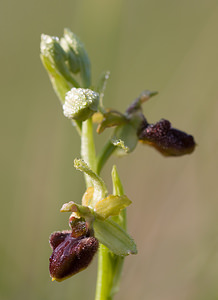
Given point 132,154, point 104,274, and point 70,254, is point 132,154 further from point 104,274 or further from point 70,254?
point 70,254

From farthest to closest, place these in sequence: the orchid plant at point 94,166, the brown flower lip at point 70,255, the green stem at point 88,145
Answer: the green stem at point 88,145 < the orchid plant at point 94,166 < the brown flower lip at point 70,255

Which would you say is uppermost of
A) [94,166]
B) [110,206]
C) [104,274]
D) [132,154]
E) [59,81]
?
[59,81]

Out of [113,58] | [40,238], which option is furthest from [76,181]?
[113,58]

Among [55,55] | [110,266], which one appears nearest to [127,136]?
[55,55]

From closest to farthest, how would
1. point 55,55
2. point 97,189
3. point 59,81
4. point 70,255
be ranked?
point 70,255 < point 97,189 < point 55,55 < point 59,81

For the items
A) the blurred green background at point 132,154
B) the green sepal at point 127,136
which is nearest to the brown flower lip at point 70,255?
the green sepal at point 127,136

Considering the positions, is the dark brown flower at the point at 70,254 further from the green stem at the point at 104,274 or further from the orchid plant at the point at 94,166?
the green stem at the point at 104,274

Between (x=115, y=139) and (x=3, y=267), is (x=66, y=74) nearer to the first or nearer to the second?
(x=115, y=139)
